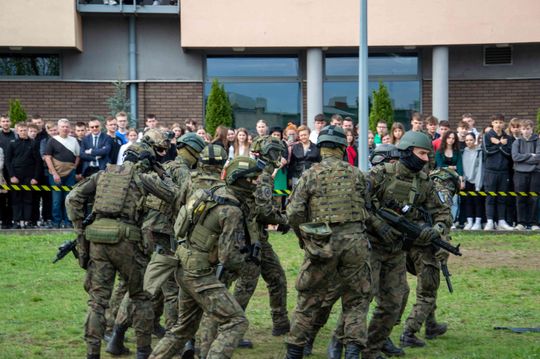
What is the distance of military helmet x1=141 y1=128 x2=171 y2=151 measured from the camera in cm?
959

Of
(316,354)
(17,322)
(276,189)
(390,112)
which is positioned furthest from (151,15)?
(316,354)

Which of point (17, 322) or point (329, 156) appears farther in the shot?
point (17, 322)

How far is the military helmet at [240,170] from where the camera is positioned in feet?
26.4

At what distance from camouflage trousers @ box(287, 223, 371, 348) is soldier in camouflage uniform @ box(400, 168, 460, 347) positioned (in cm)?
133

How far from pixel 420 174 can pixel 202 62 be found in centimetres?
1522

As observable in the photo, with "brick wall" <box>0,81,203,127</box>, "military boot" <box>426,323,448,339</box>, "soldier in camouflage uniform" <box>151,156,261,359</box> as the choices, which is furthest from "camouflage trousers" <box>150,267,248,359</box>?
"brick wall" <box>0,81,203,127</box>

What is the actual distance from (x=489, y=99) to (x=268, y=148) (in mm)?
15011

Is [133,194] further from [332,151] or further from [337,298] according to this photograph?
[337,298]

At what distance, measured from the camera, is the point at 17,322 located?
10820mm

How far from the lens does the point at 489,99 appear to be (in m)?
24.0

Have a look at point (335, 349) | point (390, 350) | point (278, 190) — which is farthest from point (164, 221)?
point (278, 190)

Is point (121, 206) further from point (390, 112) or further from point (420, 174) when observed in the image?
point (390, 112)

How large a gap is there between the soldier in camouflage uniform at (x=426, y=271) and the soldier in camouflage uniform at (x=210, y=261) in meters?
2.56

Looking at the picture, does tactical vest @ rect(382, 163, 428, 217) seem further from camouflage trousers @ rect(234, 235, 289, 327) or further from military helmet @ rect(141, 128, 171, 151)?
military helmet @ rect(141, 128, 171, 151)
